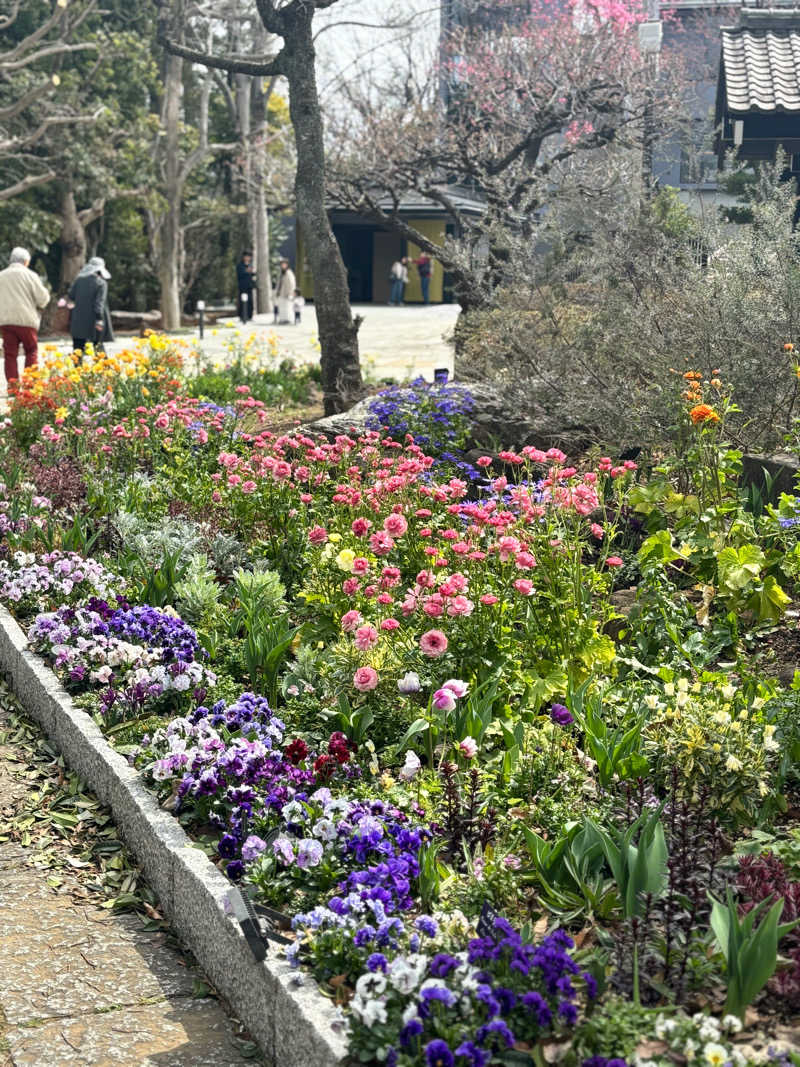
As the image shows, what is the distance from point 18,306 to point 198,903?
1196cm

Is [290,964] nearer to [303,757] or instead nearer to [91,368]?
[303,757]

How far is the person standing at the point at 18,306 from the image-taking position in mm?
14164

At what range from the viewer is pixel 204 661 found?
17.1 feet

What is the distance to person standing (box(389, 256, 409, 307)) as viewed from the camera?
3688 centimetres

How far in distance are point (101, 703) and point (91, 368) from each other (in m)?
6.49

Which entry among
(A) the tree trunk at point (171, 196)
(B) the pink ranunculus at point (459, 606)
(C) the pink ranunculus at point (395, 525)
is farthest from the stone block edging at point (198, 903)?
(A) the tree trunk at point (171, 196)

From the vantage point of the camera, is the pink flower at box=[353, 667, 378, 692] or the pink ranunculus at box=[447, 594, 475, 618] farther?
the pink ranunculus at box=[447, 594, 475, 618]

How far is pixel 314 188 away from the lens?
12.3m

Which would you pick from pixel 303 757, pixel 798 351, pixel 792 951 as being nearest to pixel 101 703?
pixel 303 757

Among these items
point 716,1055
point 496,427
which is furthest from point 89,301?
point 716,1055

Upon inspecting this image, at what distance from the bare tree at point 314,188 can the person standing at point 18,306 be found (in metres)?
3.32

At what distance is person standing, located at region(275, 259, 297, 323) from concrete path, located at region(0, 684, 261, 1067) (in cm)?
2696

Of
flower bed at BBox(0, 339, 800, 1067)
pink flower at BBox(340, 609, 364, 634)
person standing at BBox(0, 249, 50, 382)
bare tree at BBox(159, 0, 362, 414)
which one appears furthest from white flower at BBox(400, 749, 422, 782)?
person standing at BBox(0, 249, 50, 382)

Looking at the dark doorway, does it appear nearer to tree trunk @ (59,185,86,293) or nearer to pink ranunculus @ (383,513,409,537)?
tree trunk @ (59,185,86,293)
